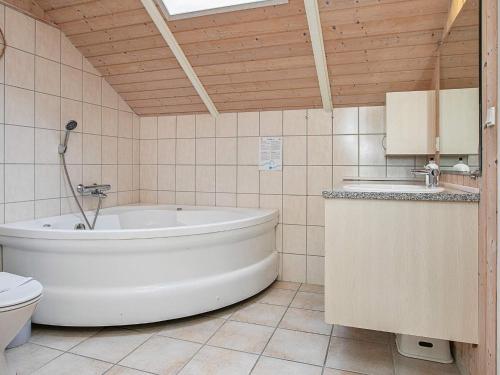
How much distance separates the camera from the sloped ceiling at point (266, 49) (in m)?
2.21

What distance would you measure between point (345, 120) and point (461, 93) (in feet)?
4.00

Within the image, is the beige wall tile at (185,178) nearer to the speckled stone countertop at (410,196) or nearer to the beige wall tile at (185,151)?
the beige wall tile at (185,151)

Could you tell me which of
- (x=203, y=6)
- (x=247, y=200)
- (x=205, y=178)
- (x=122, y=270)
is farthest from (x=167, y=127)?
(x=122, y=270)

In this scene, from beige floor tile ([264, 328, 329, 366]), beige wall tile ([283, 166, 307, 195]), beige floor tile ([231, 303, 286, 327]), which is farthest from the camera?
beige wall tile ([283, 166, 307, 195])

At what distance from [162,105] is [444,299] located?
282cm

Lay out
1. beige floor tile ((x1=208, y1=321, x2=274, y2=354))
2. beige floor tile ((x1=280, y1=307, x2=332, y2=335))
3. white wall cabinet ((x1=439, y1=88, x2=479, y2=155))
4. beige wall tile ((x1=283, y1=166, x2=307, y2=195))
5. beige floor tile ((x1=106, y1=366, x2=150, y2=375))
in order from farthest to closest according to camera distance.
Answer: beige wall tile ((x1=283, y1=166, x2=307, y2=195))
beige floor tile ((x1=280, y1=307, x2=332, y2=335))
beige floor tile ((x1=208, y1=321, x2=274, y2=354))
beige floor tile ((x1=106, y1=366, x2=150, y2=375))
white wall cabinet ((x1=439, y1=88, x2=479, y2=155))

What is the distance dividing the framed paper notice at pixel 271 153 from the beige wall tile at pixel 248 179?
3.5 inches

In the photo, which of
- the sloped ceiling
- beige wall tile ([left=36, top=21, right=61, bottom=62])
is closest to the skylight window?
the sloped ceiling

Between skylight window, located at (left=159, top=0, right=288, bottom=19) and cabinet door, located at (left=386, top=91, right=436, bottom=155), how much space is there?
3.52ft

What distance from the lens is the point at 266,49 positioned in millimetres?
2570

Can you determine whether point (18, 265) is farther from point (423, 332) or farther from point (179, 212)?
point (423, 332)

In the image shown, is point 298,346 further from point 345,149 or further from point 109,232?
point 345,149

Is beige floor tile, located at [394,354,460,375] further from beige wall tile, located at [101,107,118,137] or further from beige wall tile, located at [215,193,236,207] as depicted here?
beige wall tile, located at [101,107,118,137]

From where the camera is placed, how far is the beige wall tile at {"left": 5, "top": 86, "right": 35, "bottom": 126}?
2354 millimetres
